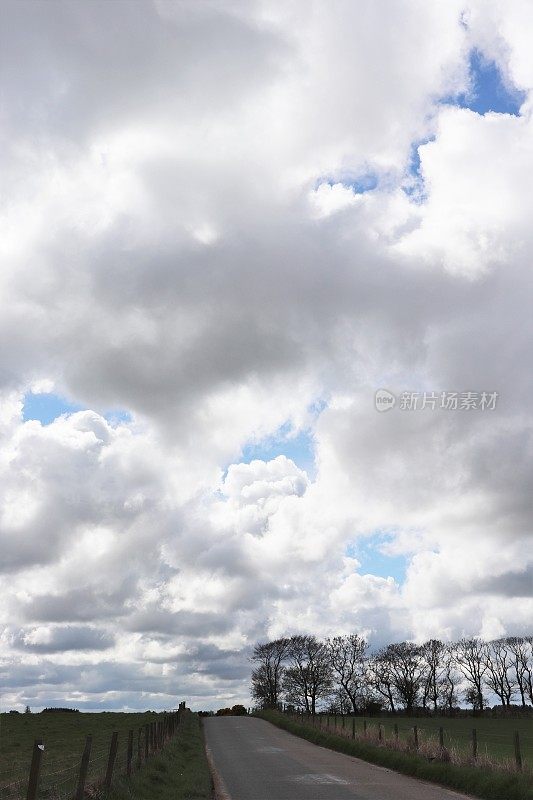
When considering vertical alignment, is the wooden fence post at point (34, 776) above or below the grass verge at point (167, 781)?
above

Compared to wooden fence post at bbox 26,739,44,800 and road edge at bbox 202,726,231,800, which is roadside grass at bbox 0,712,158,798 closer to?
wooden fence post at bbox 26,739,44,800

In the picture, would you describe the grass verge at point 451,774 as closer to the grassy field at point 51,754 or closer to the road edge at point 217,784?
the road edge at point 217,784

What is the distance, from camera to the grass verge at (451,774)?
60.9ft

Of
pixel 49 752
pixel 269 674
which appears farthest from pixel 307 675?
pixel 49 752

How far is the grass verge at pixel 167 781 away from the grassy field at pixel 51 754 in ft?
2.43

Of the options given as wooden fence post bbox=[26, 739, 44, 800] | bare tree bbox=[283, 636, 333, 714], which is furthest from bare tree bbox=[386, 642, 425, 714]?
wooden fence post bbox=[26, 739, 44, 800]

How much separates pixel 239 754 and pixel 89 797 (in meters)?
22.0

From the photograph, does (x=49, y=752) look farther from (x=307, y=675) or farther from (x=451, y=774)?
(x=307, y=675)

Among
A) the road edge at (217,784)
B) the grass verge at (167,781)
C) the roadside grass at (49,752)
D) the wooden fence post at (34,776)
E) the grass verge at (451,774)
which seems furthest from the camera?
the road edge at (217,784)

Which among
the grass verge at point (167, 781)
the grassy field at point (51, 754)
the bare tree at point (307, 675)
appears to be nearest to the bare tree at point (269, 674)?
the bare tree at point (307, 675)

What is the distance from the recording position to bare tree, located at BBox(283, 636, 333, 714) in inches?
4564

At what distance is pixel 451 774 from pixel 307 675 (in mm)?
101666

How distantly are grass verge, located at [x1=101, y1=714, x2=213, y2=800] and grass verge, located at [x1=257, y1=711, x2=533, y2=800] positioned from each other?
6.96 meters

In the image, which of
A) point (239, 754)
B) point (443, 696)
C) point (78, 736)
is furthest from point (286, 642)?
point (239, 754)
